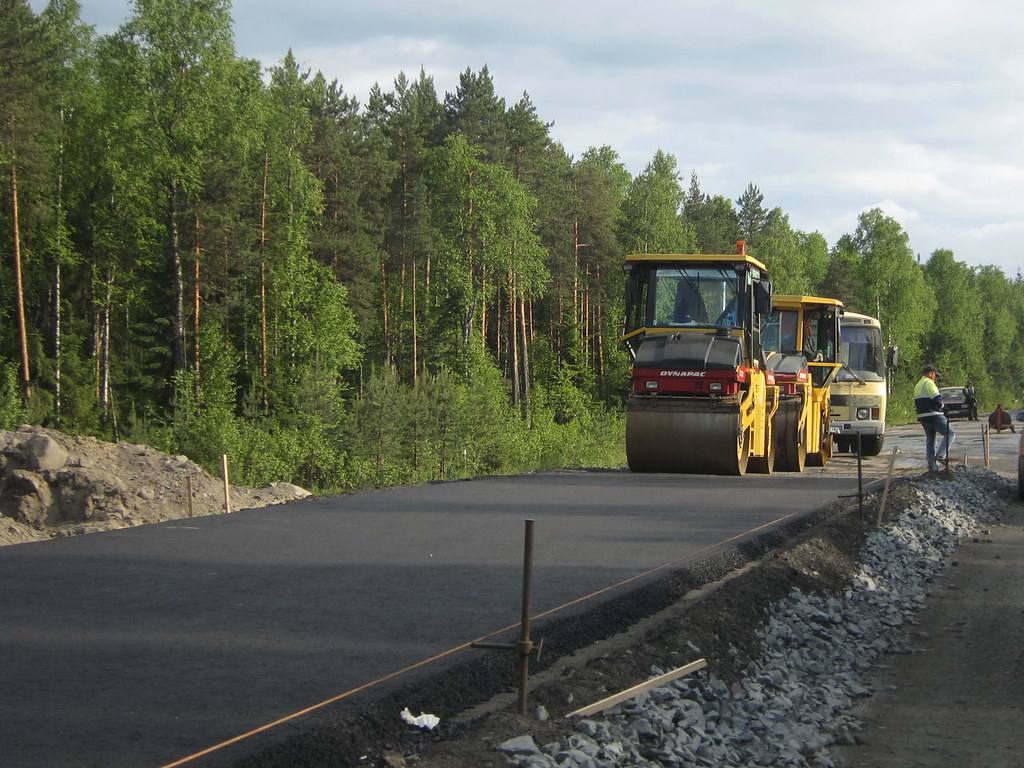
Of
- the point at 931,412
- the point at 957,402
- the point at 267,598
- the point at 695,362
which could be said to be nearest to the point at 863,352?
the point at 931,412

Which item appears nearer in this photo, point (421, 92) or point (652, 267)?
point (652, 267)

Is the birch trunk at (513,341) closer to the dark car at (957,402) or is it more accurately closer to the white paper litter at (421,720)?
the dark car at (957,402)

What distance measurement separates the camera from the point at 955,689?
26.4 feet

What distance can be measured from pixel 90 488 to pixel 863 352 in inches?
768

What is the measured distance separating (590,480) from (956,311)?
121 meters

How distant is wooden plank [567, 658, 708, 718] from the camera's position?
629 centimetres

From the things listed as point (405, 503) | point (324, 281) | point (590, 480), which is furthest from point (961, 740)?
point (324, 281)

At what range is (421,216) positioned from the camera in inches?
2351

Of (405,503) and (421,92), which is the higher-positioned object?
(421,92)

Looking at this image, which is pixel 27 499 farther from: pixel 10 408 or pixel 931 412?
Answer: pixel 931 412

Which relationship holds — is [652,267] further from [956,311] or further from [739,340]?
[956,311]

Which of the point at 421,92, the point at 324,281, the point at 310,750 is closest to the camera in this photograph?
the point at 310,750

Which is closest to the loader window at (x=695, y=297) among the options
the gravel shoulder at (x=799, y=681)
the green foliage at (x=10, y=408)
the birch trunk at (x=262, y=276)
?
the gravel shoulder at (x=799, y=681)

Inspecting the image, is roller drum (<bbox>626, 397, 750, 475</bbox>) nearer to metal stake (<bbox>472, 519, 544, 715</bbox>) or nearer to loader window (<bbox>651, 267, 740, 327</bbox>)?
loader window (<bbox>651, 267, 740, 327</bbox>)
